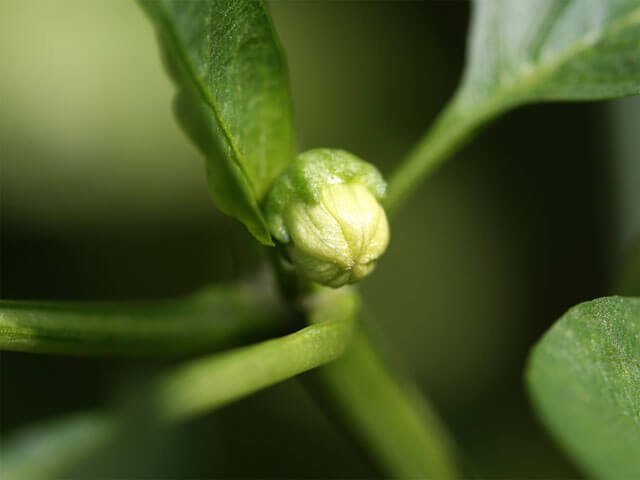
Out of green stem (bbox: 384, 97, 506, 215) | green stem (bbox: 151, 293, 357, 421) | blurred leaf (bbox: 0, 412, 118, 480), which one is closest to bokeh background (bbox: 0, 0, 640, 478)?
blurred leaf (bbox: 0, 412, 118, 480)

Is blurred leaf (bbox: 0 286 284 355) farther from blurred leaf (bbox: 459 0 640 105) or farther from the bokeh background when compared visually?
the bokeh background

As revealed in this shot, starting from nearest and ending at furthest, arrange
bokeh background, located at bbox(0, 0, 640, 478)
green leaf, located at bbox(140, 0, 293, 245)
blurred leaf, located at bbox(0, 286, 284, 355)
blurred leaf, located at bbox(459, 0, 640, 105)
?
1. green leaf, located at bbox(140, 0, 293, 245)
2. blurred leaf, located at bbox(0, 286, 284, 355)
3. blurred leaf, located at bbox(459, 0, 640, 105)
4. bokeh background, located at bbox(0, 0, 640, 478)

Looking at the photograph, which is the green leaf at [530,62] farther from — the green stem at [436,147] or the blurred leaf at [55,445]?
the blurred leaf at [55,445]

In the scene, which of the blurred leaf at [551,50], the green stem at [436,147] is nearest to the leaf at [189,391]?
the green stem at [436,147]

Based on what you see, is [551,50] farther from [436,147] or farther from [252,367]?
[252,367]

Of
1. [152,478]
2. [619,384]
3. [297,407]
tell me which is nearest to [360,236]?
[619,384]

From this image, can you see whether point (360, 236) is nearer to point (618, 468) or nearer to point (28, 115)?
point (618, 468)
